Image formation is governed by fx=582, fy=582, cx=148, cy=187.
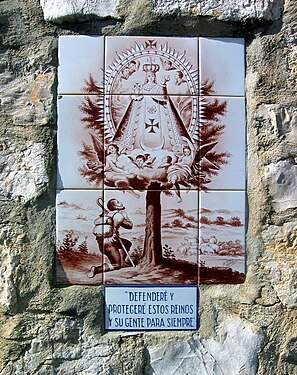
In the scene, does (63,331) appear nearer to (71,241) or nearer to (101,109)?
(71,241)

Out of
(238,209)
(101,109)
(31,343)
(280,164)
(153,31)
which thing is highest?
(153,31)

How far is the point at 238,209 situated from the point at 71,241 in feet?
1.64

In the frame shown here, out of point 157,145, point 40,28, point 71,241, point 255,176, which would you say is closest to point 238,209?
point 255,176

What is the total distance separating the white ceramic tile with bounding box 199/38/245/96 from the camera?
1.73 metres

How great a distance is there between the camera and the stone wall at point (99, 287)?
167 centimetres

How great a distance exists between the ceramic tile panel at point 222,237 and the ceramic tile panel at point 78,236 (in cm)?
30

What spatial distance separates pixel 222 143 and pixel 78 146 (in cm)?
42

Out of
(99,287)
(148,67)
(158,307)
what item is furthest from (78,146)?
(158,307)

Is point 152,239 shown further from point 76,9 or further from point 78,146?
point 76,9

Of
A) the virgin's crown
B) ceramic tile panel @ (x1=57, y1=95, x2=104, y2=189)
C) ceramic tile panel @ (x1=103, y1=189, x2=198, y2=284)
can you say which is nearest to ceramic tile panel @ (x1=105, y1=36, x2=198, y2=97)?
the virgin's crown

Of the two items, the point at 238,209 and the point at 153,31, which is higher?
the point at 153,31

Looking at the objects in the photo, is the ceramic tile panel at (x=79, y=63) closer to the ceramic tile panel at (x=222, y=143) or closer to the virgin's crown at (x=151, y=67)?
the virgin's crown at (x=151, y=67)

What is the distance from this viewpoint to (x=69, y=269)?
5.54ft

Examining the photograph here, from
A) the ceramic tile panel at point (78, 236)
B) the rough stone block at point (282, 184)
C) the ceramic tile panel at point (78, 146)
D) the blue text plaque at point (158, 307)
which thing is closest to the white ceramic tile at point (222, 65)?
the rough stone block at point (282, 184)
